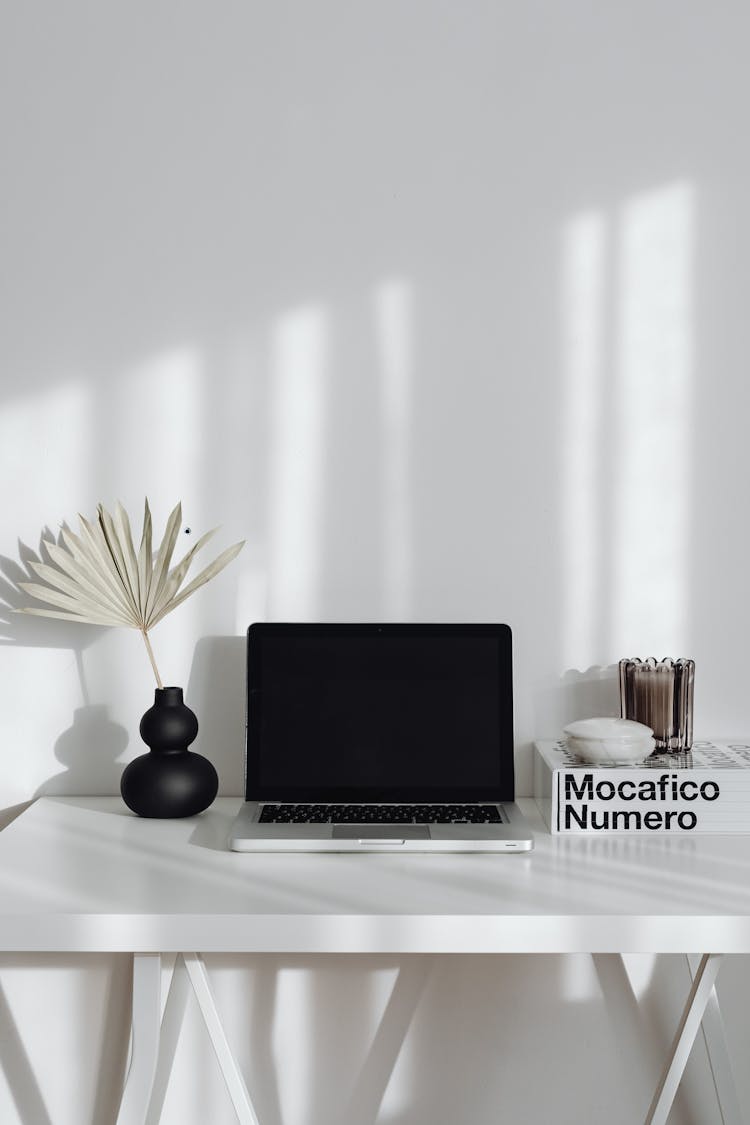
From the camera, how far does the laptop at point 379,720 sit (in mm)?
1327

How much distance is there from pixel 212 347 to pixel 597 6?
0.75 m

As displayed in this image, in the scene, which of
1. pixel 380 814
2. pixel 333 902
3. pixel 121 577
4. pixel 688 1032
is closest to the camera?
pixel 333 902

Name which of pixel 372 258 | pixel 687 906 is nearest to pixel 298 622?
pixel 372 258

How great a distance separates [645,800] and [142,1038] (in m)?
0.67

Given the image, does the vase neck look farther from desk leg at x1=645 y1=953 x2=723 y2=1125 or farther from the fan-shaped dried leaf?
desk leg at x1=645 y1=953 x2=723 y2=1125

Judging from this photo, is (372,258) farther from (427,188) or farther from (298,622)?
(298,622)

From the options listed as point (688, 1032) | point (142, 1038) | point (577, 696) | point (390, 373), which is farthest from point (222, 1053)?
point (390, 373)

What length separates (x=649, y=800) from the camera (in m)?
1.25

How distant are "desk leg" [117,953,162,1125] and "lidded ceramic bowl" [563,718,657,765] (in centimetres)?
58

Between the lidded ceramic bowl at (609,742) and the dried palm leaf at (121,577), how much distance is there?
0.53 m

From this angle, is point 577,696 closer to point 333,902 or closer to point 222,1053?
point 333,902

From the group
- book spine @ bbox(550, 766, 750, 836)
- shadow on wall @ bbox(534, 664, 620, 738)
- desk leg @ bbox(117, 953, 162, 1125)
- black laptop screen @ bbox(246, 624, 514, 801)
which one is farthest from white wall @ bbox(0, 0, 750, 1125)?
desk leg @ bbox(117, 953, 162, 1125)

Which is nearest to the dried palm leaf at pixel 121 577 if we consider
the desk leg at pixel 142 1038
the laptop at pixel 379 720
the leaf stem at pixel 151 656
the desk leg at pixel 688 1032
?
the leaf stem at pixel 151 656

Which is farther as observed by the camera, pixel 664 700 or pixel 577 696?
pixel 577 696
